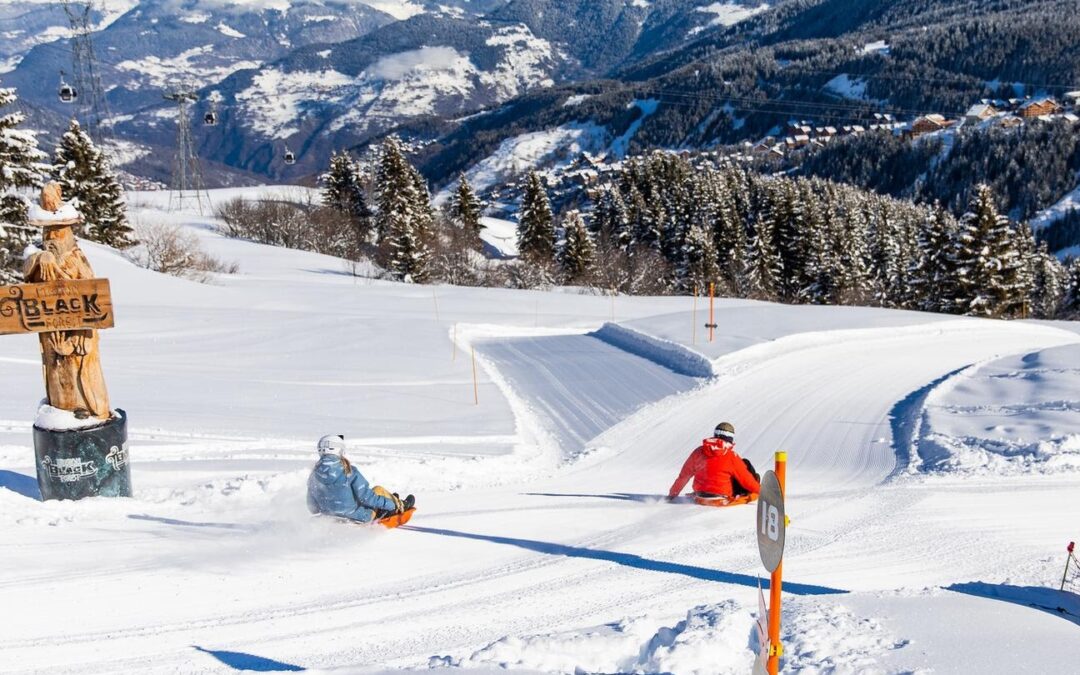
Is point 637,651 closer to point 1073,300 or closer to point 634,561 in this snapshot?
point 634,561

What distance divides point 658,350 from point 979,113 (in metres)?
193

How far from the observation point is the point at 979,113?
180500 mm

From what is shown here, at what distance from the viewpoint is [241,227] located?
63.2 m

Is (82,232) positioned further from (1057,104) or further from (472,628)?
(1057,104)

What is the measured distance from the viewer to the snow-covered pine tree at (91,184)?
44031 millimetres

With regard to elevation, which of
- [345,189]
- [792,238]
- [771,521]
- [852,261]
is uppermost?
[345,189]

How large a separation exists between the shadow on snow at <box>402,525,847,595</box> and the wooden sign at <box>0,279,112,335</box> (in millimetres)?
3980

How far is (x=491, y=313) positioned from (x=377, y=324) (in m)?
4.68

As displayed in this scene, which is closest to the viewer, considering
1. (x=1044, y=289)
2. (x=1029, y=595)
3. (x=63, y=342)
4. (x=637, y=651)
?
(x=637, y=651)

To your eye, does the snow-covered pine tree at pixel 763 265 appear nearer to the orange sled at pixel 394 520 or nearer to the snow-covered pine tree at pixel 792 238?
the snow-covered pine tree at pixel 792 238

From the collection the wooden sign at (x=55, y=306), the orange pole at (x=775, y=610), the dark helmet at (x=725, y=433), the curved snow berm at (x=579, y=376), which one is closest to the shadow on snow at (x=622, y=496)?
the dark helmet at (x=725, y=433)

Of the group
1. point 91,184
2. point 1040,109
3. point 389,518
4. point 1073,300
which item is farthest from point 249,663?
point 1040,109

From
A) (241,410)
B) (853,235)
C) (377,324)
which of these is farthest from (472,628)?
(853,235)

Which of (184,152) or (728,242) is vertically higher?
(184,152)
